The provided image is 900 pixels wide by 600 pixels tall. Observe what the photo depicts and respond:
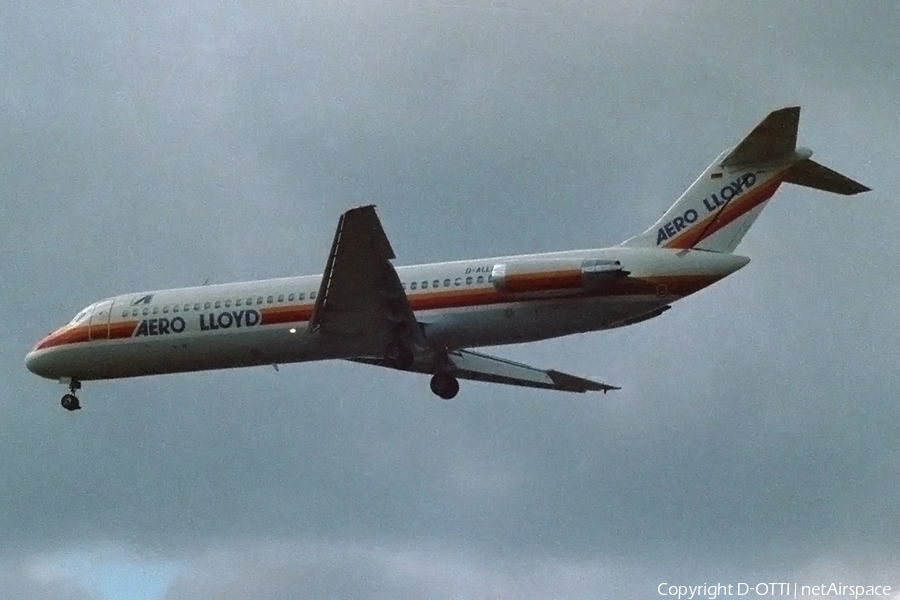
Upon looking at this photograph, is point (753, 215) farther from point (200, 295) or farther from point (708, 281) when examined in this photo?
point (200, 295)

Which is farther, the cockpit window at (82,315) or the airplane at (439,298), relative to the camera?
the cockpit window at (82,315)

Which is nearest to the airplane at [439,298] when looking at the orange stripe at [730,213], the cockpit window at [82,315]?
the orange stripe at [730,213]

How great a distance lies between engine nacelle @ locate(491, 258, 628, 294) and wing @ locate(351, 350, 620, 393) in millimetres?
6168

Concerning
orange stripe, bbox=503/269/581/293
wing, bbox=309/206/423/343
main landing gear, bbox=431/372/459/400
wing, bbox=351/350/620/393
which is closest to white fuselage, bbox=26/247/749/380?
orange stripe, bbox=503/269/581/293

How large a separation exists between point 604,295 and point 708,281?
2327 millimetres

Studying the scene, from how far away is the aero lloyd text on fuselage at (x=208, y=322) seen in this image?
37.1 m

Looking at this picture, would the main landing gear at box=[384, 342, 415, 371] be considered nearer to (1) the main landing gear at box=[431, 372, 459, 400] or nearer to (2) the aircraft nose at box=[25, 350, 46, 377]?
(1) the main landing gear at box=[431, 372, 459, 400]

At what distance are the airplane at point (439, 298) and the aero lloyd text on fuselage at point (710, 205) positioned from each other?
2 cm

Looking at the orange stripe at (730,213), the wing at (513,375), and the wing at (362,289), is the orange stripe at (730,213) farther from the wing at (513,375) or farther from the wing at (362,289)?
the wing at (513,375)

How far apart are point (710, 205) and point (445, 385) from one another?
29.7 feet

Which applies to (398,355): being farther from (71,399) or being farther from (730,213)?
→ (71,399)

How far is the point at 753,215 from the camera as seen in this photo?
34.0m

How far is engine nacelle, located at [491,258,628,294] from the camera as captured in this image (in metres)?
32.9

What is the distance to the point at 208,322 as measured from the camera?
123 ft
